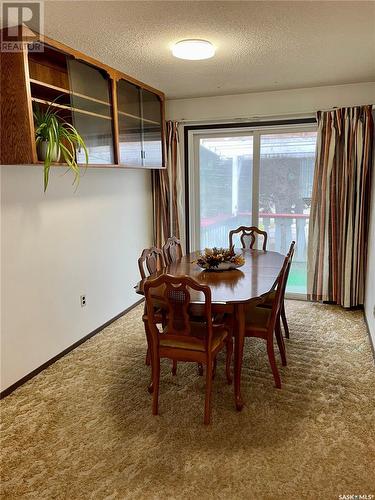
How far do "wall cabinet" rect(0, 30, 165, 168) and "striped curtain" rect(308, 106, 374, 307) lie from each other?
6.16 feet

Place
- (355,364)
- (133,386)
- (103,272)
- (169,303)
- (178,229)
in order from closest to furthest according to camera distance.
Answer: (169,303) → (133,386) → (355,364) → (103,272) → (178,229)

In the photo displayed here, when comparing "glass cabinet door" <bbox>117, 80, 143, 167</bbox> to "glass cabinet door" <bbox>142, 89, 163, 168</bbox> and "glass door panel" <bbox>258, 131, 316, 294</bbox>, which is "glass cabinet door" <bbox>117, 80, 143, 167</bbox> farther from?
"glass door panel" <bbox>258, 131, 316, 294</bbox>

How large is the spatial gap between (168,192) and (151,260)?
6.48 feet

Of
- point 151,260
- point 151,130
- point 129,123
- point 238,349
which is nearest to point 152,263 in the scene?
point 151,260

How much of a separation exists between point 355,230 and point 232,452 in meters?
2.84

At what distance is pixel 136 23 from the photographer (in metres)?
2.31

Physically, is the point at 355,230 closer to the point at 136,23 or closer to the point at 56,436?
the point at 136,23

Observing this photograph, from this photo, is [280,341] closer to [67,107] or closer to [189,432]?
[189,432]

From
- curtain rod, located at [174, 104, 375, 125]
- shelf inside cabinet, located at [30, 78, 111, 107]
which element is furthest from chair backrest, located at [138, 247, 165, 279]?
curtain rod, located at [174, 104, 375, 125]

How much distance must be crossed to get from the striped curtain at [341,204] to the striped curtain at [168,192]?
1.64 metres

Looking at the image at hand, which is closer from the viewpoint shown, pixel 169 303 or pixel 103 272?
pixel 169 303

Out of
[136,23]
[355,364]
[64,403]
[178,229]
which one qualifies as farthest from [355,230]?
[64,403]

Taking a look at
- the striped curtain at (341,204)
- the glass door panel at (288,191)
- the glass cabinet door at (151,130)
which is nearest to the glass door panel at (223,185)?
the glass door panel at (288,191)

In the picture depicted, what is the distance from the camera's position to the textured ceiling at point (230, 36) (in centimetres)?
211
